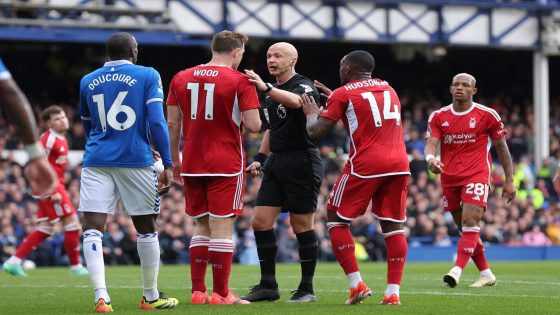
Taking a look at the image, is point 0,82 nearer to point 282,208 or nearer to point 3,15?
point 282,208

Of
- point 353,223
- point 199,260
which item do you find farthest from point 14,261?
point 353,223

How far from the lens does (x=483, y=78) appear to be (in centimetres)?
3903

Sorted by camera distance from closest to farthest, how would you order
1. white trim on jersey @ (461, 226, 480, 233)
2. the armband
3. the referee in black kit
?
the referee in black kit
the armband
white trim on jersey @ (461, 226, 480, 233)

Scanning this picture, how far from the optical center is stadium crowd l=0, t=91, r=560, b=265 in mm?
23219

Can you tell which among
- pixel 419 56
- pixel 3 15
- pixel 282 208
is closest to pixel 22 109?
pixel 282 208

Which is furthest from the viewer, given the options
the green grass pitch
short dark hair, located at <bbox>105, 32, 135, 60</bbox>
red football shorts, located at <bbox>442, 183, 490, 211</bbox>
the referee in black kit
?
red football shorts, located at <bbox>442, 183, 490, 211</bbox>

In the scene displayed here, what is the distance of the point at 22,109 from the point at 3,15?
21.6 meters

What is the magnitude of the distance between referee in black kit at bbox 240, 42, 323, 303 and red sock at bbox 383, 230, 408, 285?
953mm

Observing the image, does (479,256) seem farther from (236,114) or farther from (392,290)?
(236,114)

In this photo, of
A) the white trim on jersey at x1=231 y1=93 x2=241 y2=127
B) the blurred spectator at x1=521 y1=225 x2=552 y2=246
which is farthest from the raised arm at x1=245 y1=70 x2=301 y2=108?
the blurred spectator at x1=521 y1=225 x2=552 y2=246

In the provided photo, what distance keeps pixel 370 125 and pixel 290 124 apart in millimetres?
929

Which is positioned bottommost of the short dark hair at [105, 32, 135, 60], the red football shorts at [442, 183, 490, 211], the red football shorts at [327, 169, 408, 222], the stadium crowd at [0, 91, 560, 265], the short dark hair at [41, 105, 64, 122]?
the stadium crowd at [0, 91, 560, 265]

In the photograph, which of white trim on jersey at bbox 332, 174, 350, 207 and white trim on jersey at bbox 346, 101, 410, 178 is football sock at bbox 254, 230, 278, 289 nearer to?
white trim on jersey at bbox 332, 174, 350, 207

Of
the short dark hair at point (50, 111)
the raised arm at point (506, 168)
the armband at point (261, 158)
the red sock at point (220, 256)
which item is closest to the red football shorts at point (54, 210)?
the short dark hair at point (50, 111)
